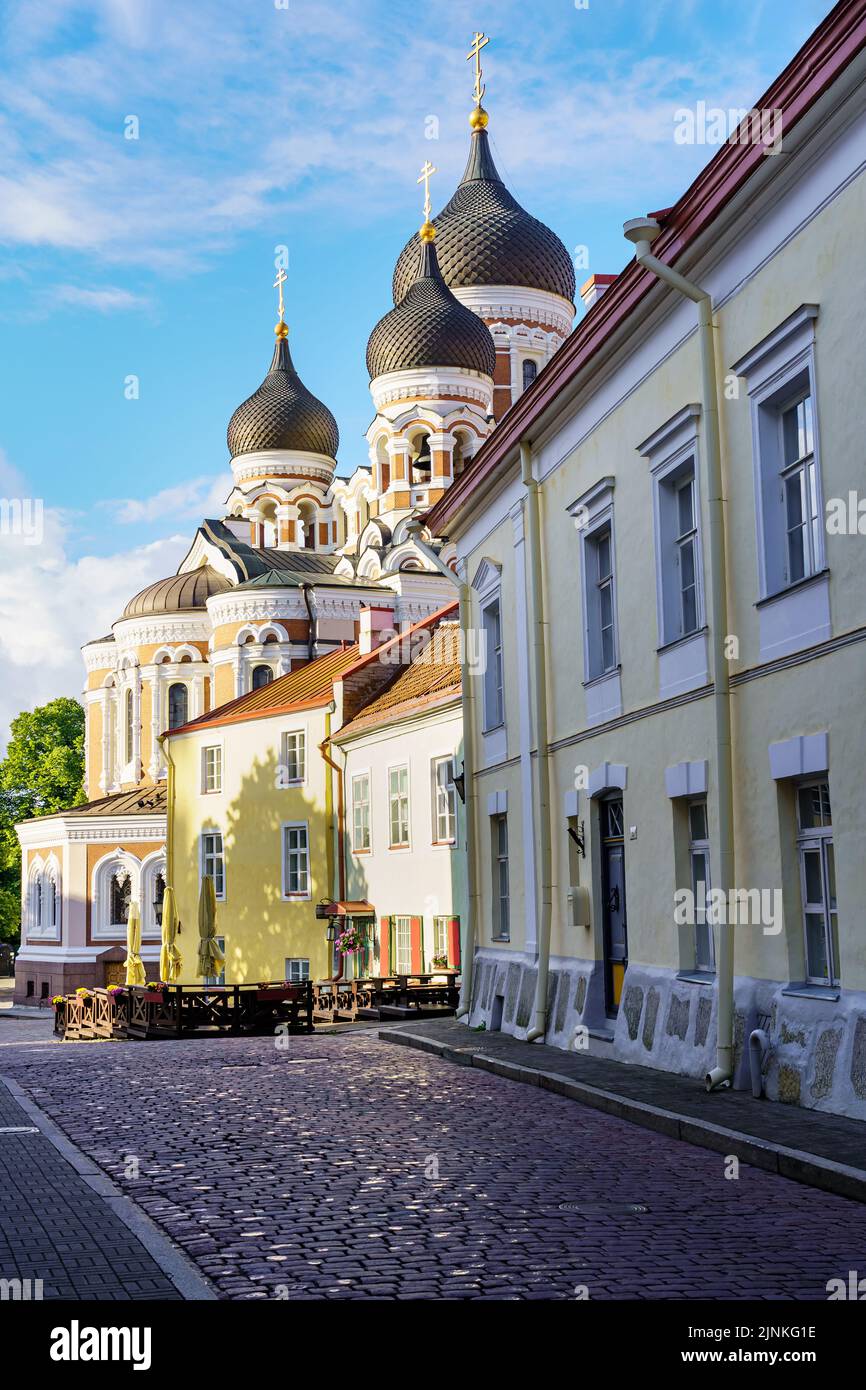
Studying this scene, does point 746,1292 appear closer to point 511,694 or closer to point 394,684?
point 511,694

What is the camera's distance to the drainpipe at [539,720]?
58.5ft

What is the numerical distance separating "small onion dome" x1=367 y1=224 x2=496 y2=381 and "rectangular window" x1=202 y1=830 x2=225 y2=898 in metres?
25.2

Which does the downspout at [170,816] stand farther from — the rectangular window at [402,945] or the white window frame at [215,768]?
the rectangular window at [402,945]

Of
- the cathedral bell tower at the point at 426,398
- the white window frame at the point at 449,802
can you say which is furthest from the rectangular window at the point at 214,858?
the cathedral bell tower at the point at 426,398

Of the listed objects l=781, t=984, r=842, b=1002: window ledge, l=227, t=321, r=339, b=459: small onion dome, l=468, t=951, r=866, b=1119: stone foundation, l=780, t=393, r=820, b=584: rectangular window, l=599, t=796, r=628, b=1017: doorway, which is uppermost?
l=227, t=321, r=339, b=459: small onion dome

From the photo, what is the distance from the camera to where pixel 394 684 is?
113 ft

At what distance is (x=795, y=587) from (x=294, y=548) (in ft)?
184

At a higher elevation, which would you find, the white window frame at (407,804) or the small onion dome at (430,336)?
the small onion dome at (430,336)

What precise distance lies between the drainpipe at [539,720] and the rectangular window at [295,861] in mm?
17396

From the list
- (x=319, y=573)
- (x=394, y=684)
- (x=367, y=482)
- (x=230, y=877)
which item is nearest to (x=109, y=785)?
(x=319, y=573)

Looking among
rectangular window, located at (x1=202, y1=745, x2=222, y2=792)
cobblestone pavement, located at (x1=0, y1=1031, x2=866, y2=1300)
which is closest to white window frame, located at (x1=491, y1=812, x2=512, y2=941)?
cobblestone pavement, located at (x1=0, y1=1031, x2=866, y2=1300)

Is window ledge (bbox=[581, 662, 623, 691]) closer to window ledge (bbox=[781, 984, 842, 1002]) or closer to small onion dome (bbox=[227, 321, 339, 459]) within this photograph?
window ledge (bbox=[781, 984, 842, 1002])

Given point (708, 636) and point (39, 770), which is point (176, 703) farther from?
point (708, 636)

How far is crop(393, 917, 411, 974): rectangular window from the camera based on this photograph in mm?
29812
